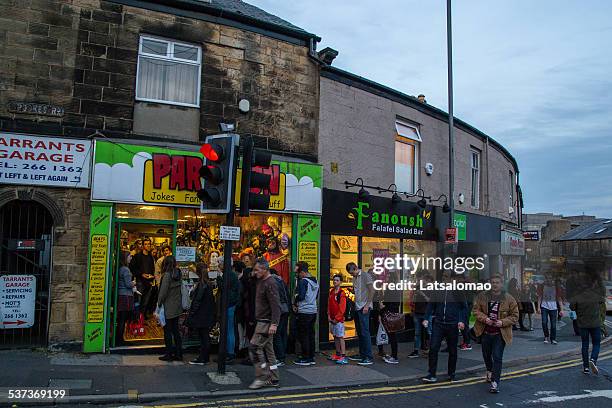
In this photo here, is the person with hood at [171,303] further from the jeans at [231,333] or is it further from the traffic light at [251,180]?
the traffic light at [251,180]

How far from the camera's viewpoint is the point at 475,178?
17.9m

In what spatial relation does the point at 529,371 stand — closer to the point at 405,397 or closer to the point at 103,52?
the point at 405,397

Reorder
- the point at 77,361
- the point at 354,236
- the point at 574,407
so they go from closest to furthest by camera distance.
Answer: the point at 574,407
the point at 77,361
the point at 354,236

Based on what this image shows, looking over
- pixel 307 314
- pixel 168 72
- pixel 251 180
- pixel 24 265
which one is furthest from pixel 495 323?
pixel 24 265

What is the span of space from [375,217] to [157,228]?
565cm

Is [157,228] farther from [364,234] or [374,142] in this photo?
[374,142]

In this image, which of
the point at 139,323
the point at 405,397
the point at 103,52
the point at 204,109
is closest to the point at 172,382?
the point at 139,323

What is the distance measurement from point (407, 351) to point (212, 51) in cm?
806

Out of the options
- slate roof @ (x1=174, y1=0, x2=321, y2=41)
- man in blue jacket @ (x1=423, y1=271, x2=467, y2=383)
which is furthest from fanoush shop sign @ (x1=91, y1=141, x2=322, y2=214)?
man in blue jacket @ (x1=423, y1=271, x2=467, y2=383)

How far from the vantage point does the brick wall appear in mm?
9000

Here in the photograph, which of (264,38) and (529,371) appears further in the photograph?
(264,38)

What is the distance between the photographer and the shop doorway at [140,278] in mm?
9344

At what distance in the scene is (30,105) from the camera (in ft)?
29.4

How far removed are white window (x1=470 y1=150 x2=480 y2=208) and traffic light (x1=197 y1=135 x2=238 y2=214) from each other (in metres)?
12.2
